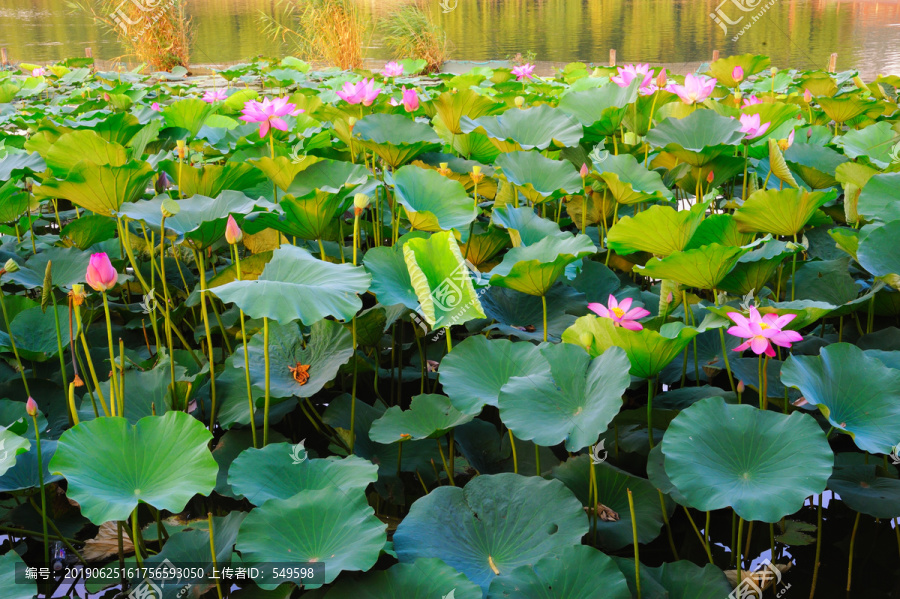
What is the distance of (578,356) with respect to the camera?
1.02 meters

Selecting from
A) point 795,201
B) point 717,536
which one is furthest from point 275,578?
point 795,201

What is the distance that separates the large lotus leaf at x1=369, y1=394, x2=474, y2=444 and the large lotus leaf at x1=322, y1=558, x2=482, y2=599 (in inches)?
10.4

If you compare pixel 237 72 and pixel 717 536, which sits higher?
pixel 237 72

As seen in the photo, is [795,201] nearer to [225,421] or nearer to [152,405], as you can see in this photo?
[225,421]

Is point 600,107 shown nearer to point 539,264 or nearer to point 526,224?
point 526,224

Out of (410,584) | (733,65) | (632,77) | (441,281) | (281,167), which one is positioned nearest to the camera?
(410,584)

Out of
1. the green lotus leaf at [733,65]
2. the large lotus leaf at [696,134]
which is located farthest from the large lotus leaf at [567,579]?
the green lotus leaf at [733,65]

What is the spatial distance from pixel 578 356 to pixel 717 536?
0.43m

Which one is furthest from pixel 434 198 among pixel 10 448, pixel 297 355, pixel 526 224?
pixel 10 448

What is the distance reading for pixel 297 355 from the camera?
4.18ft

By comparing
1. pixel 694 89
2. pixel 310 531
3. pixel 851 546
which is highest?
pixel 694 89

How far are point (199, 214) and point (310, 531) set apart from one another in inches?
28.9

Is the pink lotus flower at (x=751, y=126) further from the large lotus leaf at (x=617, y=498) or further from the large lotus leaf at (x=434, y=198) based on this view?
the large lotus leaf at (x=617, y=498)

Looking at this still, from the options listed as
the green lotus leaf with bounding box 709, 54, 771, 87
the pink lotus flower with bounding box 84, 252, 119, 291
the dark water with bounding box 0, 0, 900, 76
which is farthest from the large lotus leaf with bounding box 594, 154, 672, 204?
the dark water with bounding box 0, 0, 900, 76
